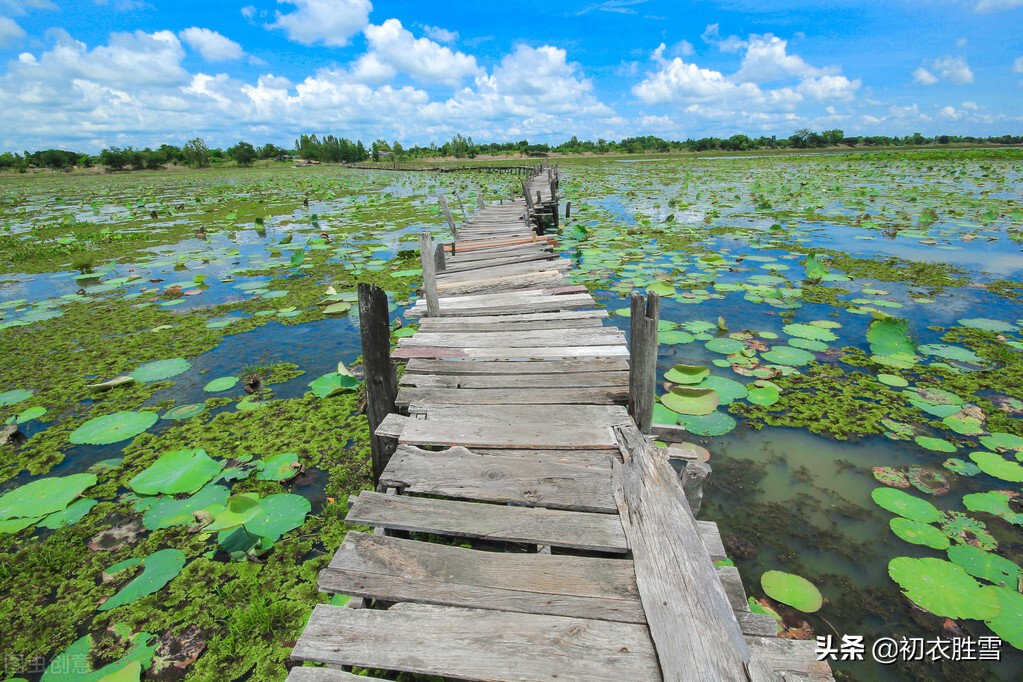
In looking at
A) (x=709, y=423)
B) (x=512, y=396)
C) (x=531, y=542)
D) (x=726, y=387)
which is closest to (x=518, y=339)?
(x=512, y=396)

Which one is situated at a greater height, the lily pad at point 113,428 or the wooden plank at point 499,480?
the wooden plank at point 499,480

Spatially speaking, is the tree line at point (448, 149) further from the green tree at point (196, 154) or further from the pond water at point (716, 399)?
the pond water at point (716, 399)

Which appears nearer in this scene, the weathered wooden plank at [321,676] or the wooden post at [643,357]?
the weathered wooden plank at [321,676]

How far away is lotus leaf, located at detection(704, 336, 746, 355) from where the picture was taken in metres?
4.95

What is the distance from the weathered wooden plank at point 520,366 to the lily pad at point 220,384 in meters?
2.09

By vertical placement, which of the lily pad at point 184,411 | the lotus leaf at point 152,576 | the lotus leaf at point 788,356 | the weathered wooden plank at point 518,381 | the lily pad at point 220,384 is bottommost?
the lotus leaf at point 152,576

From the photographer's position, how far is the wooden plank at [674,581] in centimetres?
149

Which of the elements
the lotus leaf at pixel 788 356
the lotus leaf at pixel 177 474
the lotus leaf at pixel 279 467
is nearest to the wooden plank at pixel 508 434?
the lotus leaf at pixel 279 467

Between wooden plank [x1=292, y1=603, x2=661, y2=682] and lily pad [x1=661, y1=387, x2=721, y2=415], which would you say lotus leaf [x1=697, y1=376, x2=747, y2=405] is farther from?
wooden plank [x1=292, y1=603, x2=661, y2=682]

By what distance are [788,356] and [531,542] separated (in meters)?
3.93

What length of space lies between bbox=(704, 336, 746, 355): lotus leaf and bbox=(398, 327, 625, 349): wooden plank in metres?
1.52

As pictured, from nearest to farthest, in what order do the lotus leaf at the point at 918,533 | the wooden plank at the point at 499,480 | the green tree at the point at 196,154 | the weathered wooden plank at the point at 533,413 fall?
the wooden plank at the point at 499,480 < the lotus leaf at the point at 918,533 < the weathered wooden plank at the point at 533,413 < the green tree at the point at 196,154

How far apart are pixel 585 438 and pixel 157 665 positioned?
7.85 ft

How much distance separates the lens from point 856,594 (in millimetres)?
2402
